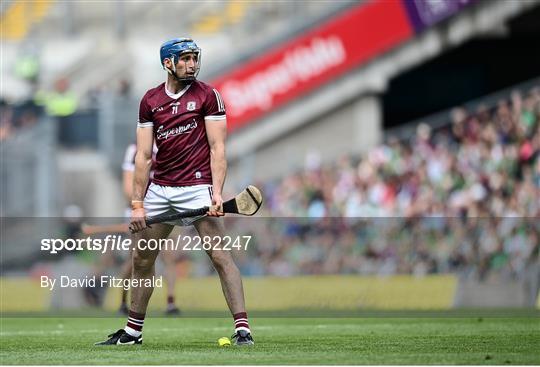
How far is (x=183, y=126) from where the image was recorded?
11.8 metres

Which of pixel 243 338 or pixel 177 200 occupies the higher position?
pixel 177 200

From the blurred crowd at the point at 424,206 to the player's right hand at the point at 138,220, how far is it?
9013 mm

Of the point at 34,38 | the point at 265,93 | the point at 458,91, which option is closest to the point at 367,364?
the point at 265,93

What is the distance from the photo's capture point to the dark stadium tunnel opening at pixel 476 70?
33.0 meters

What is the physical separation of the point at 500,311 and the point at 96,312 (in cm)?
549

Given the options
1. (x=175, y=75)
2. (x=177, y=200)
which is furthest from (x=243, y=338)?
(x=175, y=75)

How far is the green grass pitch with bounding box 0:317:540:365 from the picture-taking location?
34.7ft

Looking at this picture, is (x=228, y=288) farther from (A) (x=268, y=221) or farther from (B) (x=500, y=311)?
(A) (x=268, y=221)

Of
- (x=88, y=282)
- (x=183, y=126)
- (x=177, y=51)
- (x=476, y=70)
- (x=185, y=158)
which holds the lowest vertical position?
(x=88, y=282)

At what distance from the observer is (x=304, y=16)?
105ft

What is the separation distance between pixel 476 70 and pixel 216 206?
22.2m

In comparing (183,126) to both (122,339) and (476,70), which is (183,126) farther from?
(476,70)

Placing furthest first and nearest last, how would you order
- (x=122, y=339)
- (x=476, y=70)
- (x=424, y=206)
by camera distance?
(x=476, y=70) < (x=424, y=206) < (x=122, y=339)
